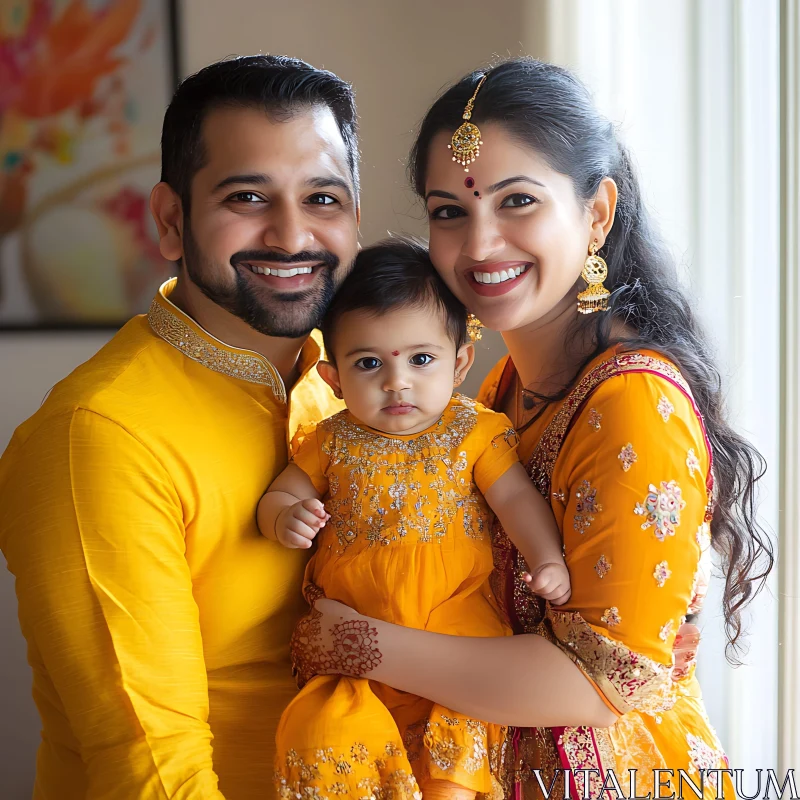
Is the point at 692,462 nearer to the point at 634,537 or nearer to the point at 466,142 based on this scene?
the point at 634,537

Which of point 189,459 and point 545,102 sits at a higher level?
point 545,102

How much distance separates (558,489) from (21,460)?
845 millimetres

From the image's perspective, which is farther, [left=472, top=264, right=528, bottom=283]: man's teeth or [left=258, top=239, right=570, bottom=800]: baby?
[left=472, top=264, right=528, bottom=283]: man's teeth

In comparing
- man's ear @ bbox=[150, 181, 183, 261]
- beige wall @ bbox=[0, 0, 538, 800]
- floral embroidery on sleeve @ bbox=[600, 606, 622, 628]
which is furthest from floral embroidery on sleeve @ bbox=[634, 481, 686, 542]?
beige wall @ bbox=[0, 0, 538, 800]

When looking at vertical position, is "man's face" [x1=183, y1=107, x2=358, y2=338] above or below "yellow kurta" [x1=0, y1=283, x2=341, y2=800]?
above

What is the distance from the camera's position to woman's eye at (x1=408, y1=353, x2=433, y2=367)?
4.56 ft

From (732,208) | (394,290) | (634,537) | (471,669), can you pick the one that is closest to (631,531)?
(634,537)

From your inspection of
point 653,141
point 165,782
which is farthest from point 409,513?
point 653,141

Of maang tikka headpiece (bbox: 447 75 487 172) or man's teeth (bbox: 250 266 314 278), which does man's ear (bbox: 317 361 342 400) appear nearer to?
man's teeth (bbox: 250 266 314 278)

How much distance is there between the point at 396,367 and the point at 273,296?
285mm

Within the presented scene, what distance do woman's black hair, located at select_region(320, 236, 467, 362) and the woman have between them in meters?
0.03

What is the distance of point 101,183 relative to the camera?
8.86ft

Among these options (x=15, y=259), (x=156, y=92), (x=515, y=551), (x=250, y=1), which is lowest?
(x=515, y=551)

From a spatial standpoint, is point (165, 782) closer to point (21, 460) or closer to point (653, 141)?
point (21, 460)
